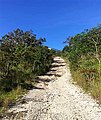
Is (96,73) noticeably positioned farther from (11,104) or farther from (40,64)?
(40,64)

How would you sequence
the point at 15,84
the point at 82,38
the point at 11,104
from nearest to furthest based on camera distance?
the point at 11,104
the point at 15,84
the point at 82,38

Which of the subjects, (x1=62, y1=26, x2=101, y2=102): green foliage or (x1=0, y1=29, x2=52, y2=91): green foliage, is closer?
(x1=0, y1=29, x2=52, y2=91): green foliage

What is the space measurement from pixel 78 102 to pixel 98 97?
1090mm

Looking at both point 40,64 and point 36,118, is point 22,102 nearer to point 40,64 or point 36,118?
point 36,118

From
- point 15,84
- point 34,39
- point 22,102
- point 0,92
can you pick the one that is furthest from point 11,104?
point 34,39

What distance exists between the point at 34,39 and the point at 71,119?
32.4 metres

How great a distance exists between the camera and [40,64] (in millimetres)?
34656

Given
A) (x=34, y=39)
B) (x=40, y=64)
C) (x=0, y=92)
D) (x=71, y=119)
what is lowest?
(x=71, y=119)

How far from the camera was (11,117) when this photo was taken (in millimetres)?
9602

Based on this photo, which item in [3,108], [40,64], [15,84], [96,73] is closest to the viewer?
[3,108]

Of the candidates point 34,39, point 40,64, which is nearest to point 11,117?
point 40,64

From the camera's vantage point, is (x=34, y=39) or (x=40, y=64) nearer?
(x=40, y=64)

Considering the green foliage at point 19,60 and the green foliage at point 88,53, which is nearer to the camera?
the green foliage at point 19,60

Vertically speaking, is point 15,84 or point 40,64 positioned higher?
point 40,64
